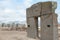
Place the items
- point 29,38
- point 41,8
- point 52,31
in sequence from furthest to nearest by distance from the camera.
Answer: point 29,38, point 41,8, point 52,31

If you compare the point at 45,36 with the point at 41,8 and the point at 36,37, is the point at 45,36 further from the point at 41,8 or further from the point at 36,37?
the point at 41,8

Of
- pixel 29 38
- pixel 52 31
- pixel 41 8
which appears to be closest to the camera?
pixel 52 31

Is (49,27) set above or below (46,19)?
below

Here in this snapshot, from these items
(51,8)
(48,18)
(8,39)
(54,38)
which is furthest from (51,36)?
(8,39)

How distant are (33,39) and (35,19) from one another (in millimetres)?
1910

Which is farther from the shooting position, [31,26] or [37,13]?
[31,26]

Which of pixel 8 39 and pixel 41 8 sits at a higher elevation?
pixel 41 8

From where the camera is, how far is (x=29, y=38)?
494 inches

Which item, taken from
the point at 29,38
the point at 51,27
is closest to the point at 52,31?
the point at 51,27

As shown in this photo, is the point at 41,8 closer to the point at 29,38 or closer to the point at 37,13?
the point at 37,13

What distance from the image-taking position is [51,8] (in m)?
10.9

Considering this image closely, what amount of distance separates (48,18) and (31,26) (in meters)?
2.34

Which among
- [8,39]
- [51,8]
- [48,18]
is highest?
[51,8]

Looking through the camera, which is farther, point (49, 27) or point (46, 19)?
point (46, 19)
